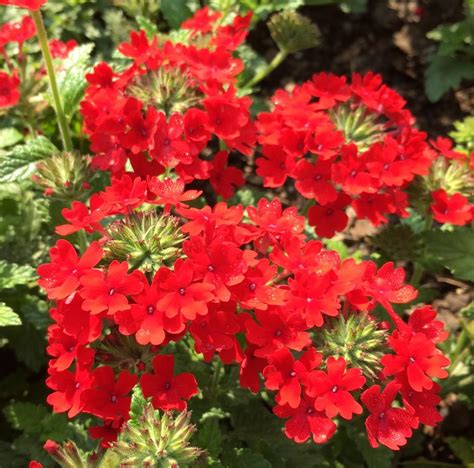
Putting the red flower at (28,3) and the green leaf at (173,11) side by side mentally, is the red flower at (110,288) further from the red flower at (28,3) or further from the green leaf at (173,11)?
the green leaf at (173,11)

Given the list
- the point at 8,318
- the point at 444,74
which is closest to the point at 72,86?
the point at 8,318

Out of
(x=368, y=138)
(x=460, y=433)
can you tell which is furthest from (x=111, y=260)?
(x=460, y=433)

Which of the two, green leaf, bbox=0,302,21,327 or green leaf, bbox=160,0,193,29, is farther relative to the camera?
green leaf, bbox=160,0,193,29

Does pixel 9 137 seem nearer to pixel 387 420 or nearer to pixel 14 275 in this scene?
pixel 14 275

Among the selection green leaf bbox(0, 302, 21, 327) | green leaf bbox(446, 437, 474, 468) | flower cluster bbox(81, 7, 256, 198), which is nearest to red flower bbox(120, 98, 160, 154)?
flower cluster bbox(81, 7, 256, 198)

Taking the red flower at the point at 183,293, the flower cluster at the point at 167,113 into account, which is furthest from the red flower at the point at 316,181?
the red flower at the point at 183,293

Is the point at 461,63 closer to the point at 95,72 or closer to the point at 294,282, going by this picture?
the point at 95,72

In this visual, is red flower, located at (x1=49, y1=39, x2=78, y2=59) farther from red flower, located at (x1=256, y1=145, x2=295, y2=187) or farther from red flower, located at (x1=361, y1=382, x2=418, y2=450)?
red flower, located at (x1=361, y1=382, x2=418, y2=450)
